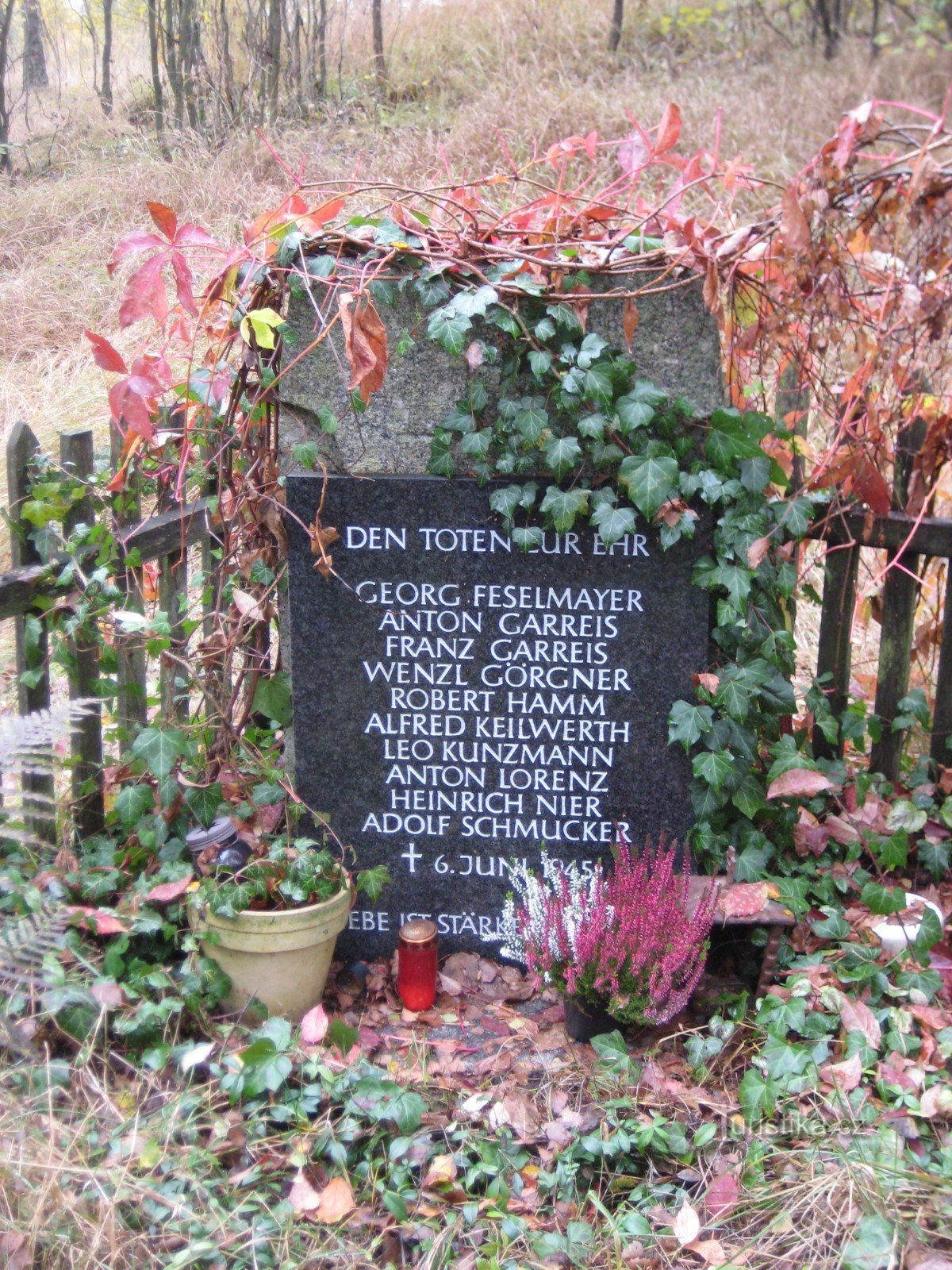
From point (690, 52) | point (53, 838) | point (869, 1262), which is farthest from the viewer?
point (690, 52)

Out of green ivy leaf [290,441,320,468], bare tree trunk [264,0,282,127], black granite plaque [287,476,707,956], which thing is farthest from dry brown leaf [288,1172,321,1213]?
bare tree trunk [264,0,282,127]

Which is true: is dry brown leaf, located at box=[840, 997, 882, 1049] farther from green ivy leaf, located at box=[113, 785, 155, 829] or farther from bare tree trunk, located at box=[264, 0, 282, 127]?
bare tree trunk, located at box=[264, 0, 282, 127]

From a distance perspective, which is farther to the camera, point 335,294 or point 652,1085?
point 335,294

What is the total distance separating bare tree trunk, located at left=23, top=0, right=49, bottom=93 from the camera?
7.96 m

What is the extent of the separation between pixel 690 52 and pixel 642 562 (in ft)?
31.6

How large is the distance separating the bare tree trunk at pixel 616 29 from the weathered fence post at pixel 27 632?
9.17 m

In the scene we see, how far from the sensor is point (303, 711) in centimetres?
282

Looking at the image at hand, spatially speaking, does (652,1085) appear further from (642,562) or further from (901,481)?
(901,481)

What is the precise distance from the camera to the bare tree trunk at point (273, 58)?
7457 mm

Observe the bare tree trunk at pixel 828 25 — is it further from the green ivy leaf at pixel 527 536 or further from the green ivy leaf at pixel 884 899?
the green ivy leaf at pixel 884 899

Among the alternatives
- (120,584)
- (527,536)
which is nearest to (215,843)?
(120,584)

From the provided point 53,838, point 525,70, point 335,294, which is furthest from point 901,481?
point 525,70

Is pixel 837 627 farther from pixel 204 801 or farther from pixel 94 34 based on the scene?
pixel 94 34

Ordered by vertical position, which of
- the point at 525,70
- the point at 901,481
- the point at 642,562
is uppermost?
the point at 525,70
